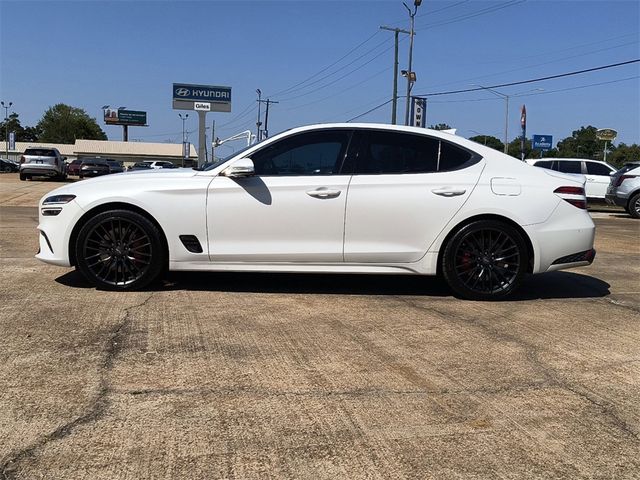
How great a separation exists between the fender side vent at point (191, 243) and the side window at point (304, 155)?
0.81m

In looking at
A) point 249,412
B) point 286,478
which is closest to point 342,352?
point 249,412

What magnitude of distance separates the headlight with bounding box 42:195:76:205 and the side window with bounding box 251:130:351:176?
168 centimetres

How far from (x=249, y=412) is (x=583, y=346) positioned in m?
2.53

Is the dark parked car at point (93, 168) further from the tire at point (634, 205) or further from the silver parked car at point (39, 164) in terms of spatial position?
the tire at point (634, 205)

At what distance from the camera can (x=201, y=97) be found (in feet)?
170

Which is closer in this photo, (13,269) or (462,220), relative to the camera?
(462,220)

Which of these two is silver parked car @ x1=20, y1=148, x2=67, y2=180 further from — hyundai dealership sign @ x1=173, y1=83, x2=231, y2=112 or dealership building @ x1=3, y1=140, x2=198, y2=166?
dealership building @ x1=3, y1=140, x2=198, y2=166

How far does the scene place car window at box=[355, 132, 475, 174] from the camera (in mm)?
5363

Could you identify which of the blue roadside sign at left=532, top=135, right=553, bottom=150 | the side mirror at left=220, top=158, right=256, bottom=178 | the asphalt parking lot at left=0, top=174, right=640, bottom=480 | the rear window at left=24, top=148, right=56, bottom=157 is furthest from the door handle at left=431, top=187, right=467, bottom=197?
the blue roadside sign at left=532, top=135, right=553, bottom=150

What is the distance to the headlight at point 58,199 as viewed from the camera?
529cm

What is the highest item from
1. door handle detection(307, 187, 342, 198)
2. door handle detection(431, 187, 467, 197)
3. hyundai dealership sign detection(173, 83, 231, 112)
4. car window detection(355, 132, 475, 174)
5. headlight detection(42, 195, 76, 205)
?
hyundai dealership sign detection(173, 83, 231, 112)

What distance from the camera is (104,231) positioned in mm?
5277

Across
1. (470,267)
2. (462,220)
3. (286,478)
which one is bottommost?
(286,478)

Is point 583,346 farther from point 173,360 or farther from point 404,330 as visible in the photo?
point 173,360
